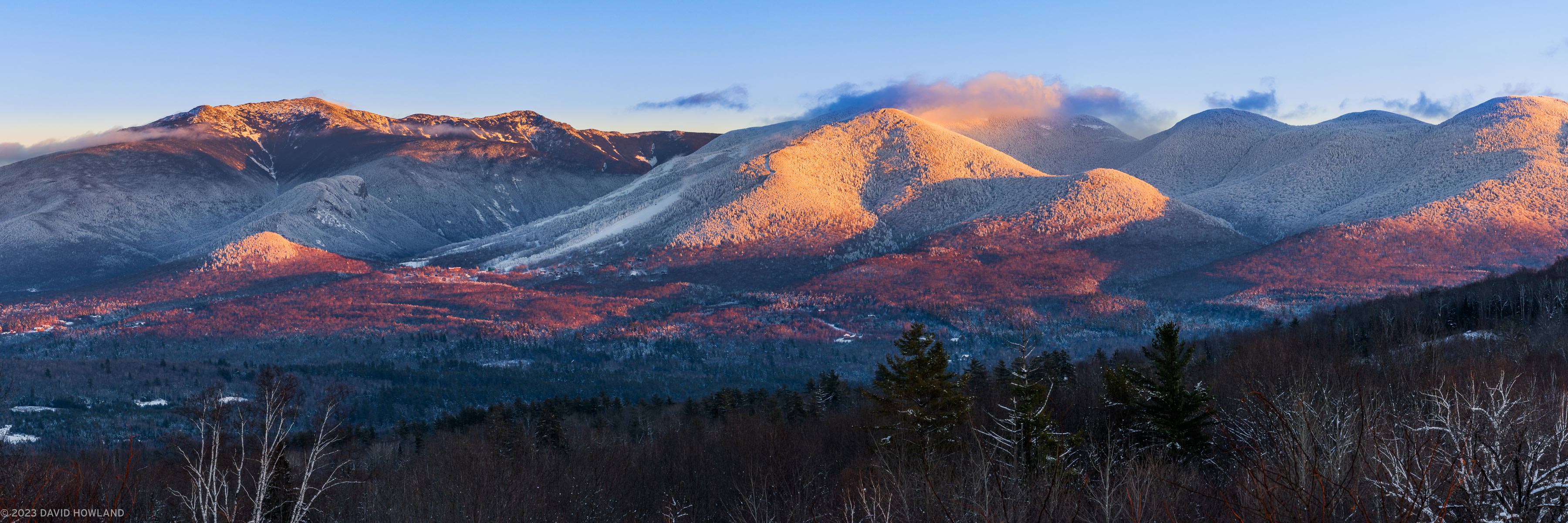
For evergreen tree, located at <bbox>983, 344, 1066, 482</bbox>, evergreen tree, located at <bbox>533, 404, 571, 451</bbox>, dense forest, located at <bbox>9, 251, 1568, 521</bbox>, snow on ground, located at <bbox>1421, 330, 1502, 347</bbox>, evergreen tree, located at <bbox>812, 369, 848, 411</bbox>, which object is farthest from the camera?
evergreen tree, located at <bbox>812, 369, 848, 411</bbox>

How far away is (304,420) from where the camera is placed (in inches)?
4400

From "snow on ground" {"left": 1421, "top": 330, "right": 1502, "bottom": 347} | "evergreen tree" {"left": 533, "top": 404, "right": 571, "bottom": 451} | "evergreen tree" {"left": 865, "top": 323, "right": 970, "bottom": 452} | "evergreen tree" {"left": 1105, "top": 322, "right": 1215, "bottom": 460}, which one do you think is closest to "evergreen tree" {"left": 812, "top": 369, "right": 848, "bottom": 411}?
"evergreen tree" {"left": 533, "top": 404, "right": 571, "bottom": 451}

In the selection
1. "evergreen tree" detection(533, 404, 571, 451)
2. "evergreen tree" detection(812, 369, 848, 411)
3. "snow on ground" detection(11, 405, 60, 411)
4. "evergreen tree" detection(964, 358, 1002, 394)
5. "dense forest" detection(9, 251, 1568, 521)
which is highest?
"dense forest" detection(9, 251, 1568, 521)

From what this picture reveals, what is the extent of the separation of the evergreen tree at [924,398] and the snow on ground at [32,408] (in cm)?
12045

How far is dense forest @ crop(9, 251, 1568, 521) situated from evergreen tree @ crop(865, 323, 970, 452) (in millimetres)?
109

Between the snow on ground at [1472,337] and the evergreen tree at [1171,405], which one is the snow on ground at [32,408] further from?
the snow on ground at [1472,337]

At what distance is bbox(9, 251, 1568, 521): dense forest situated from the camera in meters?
8.60

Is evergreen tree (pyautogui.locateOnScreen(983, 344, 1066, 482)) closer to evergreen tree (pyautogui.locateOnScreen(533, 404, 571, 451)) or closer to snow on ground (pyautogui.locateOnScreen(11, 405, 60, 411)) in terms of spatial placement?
evergreen tree (pyautogui.locateOnScreen(533, 404, 571, 451))

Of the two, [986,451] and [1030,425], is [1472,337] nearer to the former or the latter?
[1030,425]

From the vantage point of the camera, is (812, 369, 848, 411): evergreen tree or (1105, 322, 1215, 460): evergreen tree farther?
(812, 369, 848, 411): evergreen tree

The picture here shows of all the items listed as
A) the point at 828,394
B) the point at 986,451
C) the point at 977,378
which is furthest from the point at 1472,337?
the point at 986,451

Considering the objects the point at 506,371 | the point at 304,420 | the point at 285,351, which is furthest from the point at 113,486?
the point at 285,351

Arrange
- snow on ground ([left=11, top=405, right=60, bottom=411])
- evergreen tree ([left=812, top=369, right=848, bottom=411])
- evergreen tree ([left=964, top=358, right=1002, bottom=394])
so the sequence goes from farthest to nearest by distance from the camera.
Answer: snow on ground ([left=11, top=405, right=60, bottom=411]) < evergreen tree ([left=812, top=369, right=848, bottom=411]) < evergreen tree ([left=964, top=358, right=1002, bottom=394])

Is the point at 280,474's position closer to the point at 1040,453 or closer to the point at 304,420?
the point at 1040,453
